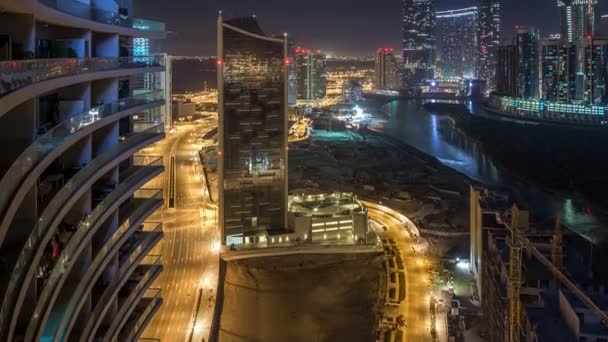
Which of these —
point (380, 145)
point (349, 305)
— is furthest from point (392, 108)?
point (349, 305)

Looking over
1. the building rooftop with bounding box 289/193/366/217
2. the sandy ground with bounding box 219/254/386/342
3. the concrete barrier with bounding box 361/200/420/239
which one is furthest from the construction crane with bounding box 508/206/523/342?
the building rooftop with bounding box 289/193/366/217

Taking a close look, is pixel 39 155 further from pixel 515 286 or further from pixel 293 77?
pixel 293 77

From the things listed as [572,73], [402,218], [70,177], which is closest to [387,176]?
[402,218]

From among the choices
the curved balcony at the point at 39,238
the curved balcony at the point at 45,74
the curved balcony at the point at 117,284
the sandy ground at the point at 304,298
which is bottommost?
the sandy ground at the point at 304,298

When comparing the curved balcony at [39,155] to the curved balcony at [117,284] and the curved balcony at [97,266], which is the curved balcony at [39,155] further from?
the curved balcony at [117,284]

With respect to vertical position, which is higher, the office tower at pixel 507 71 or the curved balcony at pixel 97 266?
the office tower at pixel 507 71

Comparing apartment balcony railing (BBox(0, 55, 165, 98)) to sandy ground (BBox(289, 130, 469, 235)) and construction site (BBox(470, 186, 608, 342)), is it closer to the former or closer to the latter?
construction site (BBox(470, 186, 608, 342))

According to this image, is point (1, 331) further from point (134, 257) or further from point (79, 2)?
point (134, 257)

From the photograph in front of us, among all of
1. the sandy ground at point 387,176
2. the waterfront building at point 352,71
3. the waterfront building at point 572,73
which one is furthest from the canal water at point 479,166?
the waterfront building at point 352,71
